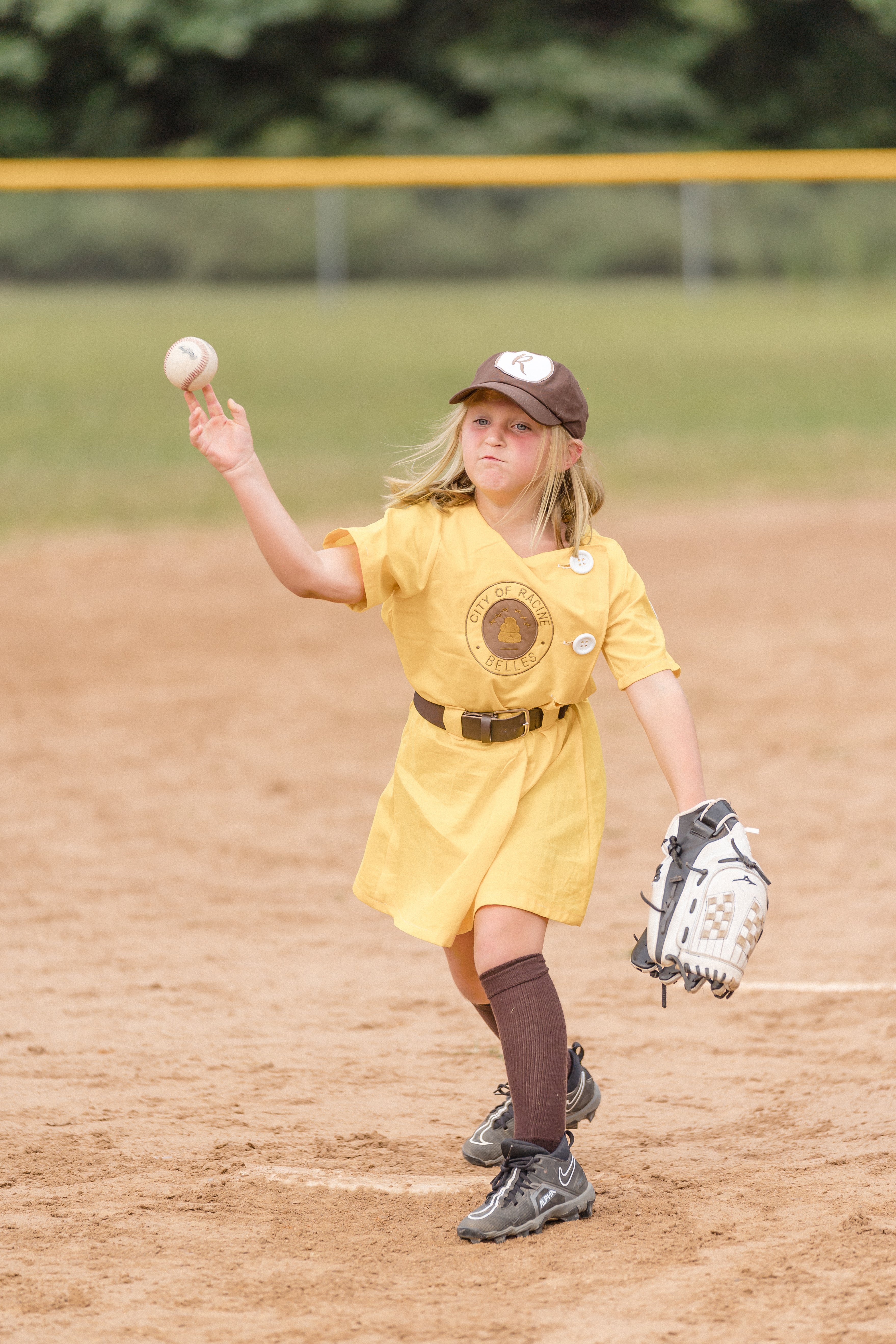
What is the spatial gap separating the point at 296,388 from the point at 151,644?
17.5ft

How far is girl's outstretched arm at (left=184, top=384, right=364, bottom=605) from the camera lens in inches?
93.3

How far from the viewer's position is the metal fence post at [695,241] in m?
13.5

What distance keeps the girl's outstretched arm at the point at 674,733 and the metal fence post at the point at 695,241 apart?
1148 centimetres

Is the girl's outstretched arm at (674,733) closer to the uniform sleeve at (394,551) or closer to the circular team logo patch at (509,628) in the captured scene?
the circular team logo patch at (509,628)

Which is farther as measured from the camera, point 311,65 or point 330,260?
point 311,65

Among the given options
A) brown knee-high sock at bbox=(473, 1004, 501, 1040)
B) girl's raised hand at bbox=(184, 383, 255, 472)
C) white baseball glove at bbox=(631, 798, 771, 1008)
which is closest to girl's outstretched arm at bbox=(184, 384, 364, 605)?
girl's raised hand at bbox=(184, 383, 255, 472)

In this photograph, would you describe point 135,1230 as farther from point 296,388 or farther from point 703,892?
point 296,388

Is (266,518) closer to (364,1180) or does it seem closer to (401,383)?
(364,1180)

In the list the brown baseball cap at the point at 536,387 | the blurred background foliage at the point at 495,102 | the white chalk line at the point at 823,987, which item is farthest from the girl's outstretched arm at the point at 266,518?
the blurred background foliage at the point at 495,102

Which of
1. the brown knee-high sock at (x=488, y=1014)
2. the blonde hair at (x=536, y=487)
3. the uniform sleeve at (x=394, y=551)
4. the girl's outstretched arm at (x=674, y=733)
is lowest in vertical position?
the brown knee-high sock at (x=488, y=1014)

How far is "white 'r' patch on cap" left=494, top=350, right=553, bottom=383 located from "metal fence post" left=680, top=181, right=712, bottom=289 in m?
11.4

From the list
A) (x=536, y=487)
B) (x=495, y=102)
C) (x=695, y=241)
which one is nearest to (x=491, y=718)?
(x=536, y=487)

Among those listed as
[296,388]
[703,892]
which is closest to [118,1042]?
[703,892]

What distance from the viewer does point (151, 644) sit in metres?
7.30
